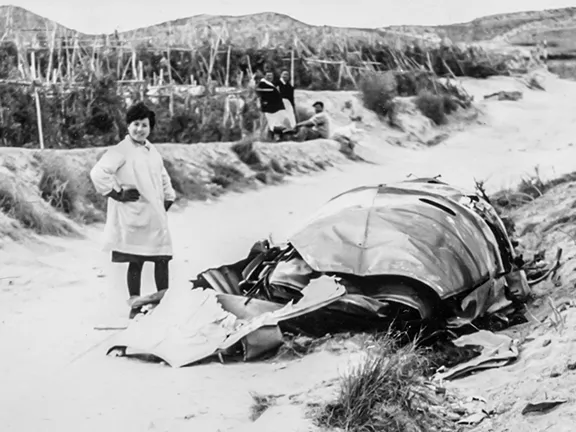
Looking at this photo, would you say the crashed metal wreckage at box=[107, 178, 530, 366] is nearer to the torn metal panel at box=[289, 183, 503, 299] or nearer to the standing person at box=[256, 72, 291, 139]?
the torn metal panel at box=[289, 183, 503, 299]

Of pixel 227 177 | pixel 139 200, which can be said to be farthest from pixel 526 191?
pixel 139 200

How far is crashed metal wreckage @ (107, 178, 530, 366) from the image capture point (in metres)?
2.92

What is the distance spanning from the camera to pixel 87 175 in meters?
3.16

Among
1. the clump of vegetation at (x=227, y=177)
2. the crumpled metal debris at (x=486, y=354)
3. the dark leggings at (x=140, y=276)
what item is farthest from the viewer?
the clump of vegetation at (x=227, y=177)

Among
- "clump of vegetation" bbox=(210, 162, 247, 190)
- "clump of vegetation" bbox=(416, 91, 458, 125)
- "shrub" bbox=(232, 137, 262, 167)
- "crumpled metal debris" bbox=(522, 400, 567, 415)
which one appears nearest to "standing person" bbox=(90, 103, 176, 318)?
"clump of vegetation" bbox=(210, 162, 247, 190)

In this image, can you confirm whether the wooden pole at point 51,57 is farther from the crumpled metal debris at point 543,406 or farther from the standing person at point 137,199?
the crumpled metal debris at point 543,406

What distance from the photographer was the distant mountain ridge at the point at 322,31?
11.1 ft

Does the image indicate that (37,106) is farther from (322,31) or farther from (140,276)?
(322,31)

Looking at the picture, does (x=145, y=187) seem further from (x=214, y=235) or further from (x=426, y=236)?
(x=426, y=236)

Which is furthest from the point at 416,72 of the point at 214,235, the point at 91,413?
the point at 91,413

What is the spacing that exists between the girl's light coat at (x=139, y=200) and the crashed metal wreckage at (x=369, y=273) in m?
0.21

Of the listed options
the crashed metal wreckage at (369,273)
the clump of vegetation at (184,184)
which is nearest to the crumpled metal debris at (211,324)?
the crashed metal wreckage at (369,273)

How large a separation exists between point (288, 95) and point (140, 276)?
987 millimetres

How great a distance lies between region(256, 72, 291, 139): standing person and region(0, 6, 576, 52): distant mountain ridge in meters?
0.17
